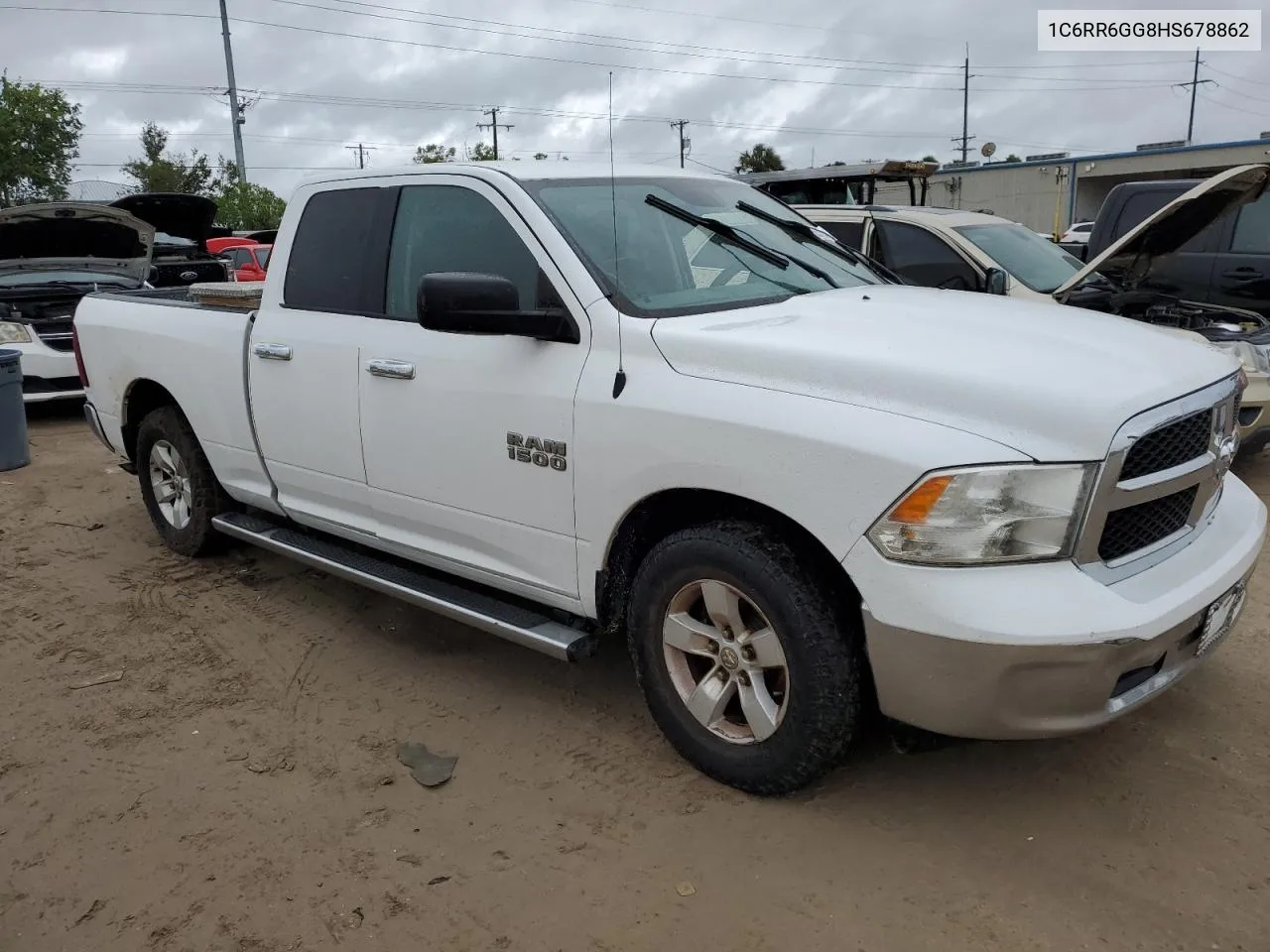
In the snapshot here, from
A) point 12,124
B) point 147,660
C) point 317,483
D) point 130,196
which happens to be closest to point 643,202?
point 317,483

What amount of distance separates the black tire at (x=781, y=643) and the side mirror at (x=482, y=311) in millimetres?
792

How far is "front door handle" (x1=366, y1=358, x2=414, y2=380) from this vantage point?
12.2 ft

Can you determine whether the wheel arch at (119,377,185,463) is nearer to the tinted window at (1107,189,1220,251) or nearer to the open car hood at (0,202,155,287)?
the open car hood at (0,202,155,287)

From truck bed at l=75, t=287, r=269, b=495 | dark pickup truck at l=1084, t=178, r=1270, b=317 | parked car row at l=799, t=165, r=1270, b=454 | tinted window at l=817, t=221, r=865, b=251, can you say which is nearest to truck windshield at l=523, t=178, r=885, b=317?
truck bed at l=75, t=287, r=269, b=495

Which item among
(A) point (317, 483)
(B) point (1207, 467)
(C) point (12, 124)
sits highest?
(C) point (12, 124)

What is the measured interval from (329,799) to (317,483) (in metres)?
1.51

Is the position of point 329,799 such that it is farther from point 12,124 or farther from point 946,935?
point 12,124

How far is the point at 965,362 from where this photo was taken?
2721 mm

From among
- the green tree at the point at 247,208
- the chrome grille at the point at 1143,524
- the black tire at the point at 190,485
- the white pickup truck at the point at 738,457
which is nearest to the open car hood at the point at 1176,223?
the white pickup truck at the point at 738,457

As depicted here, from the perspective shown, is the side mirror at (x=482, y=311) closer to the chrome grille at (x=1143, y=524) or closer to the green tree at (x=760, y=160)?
the chrome grille at (x=1143, y=524)

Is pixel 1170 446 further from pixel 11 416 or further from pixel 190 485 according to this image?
pixel 11 416

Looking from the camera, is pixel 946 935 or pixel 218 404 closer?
pixel 946 935

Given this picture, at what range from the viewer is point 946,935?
2.53 m

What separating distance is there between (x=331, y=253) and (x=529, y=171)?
3.32ft
